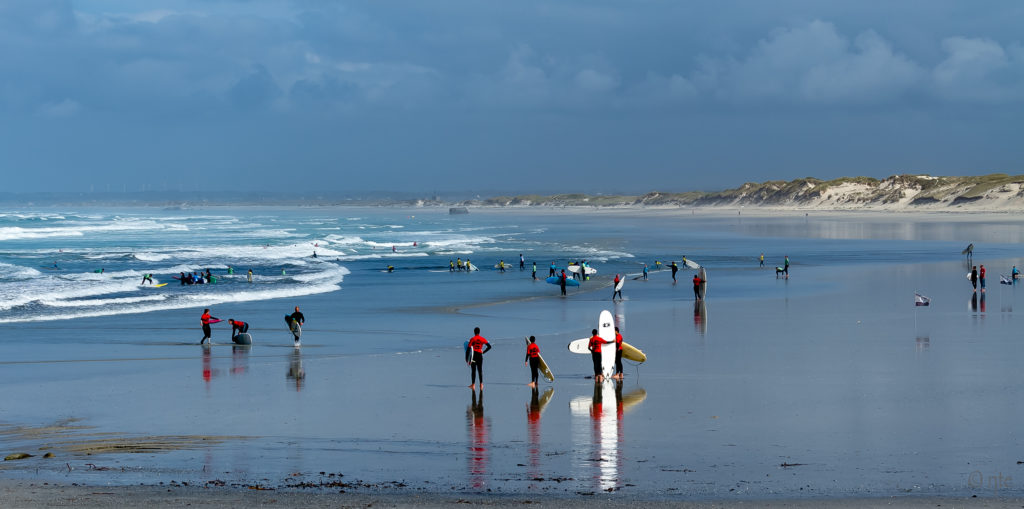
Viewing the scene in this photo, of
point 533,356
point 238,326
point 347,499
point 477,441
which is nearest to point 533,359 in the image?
point 533,356

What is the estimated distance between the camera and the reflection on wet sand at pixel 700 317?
2567 cm

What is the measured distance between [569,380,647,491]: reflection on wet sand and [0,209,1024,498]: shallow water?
49 mm

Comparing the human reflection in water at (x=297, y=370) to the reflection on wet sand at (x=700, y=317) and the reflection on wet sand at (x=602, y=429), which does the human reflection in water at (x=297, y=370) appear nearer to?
the reflection on wet sand at (x=602, y=429)

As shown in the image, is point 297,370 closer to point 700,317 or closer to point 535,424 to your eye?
point 535,424

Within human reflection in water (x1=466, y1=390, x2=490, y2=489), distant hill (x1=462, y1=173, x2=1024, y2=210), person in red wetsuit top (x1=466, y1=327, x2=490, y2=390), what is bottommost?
human reflection in water (x1=466, y1=390, x2=490, y2=489)

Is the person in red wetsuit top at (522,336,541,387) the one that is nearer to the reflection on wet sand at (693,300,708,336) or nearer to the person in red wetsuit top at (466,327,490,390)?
the person in red wetsuit top at (466,327,490,390)

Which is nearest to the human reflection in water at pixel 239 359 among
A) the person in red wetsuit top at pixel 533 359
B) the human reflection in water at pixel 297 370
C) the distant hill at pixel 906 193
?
the human reflection in water at pixel 297 370

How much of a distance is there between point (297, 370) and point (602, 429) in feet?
26.8

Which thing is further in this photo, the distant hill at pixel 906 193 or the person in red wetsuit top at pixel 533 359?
the distant hill at pixel 906 193

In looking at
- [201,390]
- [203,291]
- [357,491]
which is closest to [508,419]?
[357,491]

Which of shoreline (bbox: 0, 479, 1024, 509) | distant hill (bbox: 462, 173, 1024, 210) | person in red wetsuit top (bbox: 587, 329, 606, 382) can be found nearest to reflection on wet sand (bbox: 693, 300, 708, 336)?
person in red wetsuit top (bbox: 587, 329, 606, 382)

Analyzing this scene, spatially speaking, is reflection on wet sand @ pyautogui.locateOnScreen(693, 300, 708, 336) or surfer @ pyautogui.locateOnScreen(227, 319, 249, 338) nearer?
surfer @ pyautogui.locateOnScreen(227, 319, 249, 338)

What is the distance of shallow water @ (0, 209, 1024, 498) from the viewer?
11789mm

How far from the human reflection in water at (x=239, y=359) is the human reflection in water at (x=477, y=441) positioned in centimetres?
567
